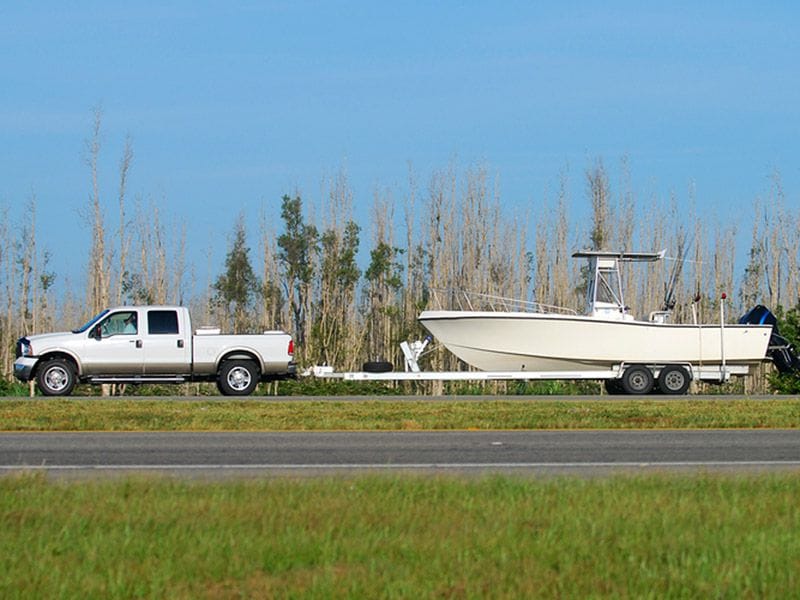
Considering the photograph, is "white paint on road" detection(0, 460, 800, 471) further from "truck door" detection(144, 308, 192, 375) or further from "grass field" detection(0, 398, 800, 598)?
"truck door" detection(144, 308, 192, 375)

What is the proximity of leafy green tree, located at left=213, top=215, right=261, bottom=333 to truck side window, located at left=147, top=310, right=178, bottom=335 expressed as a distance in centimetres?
1537

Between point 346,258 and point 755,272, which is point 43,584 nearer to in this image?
point 346,258

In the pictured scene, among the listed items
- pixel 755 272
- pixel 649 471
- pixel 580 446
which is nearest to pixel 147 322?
pixel 580 446

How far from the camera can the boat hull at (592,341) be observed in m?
27.5

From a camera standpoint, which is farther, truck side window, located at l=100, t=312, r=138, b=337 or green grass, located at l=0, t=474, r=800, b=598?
truck side window, located at l=100, t=312, r=138, b=337

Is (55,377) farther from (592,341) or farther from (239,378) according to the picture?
(592,341)

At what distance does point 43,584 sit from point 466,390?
28482mm

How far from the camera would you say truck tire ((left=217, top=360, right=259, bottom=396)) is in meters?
25.5

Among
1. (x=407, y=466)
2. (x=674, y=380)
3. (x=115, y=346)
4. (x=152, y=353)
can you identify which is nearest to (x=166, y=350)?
(x=152, y=353)

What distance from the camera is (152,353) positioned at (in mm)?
25438

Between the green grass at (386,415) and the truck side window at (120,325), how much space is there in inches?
111

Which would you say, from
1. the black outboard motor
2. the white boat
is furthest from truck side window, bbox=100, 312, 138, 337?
the black outboard motor

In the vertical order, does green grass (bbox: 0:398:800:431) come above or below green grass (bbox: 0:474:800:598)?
above

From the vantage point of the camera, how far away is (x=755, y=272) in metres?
47.2
